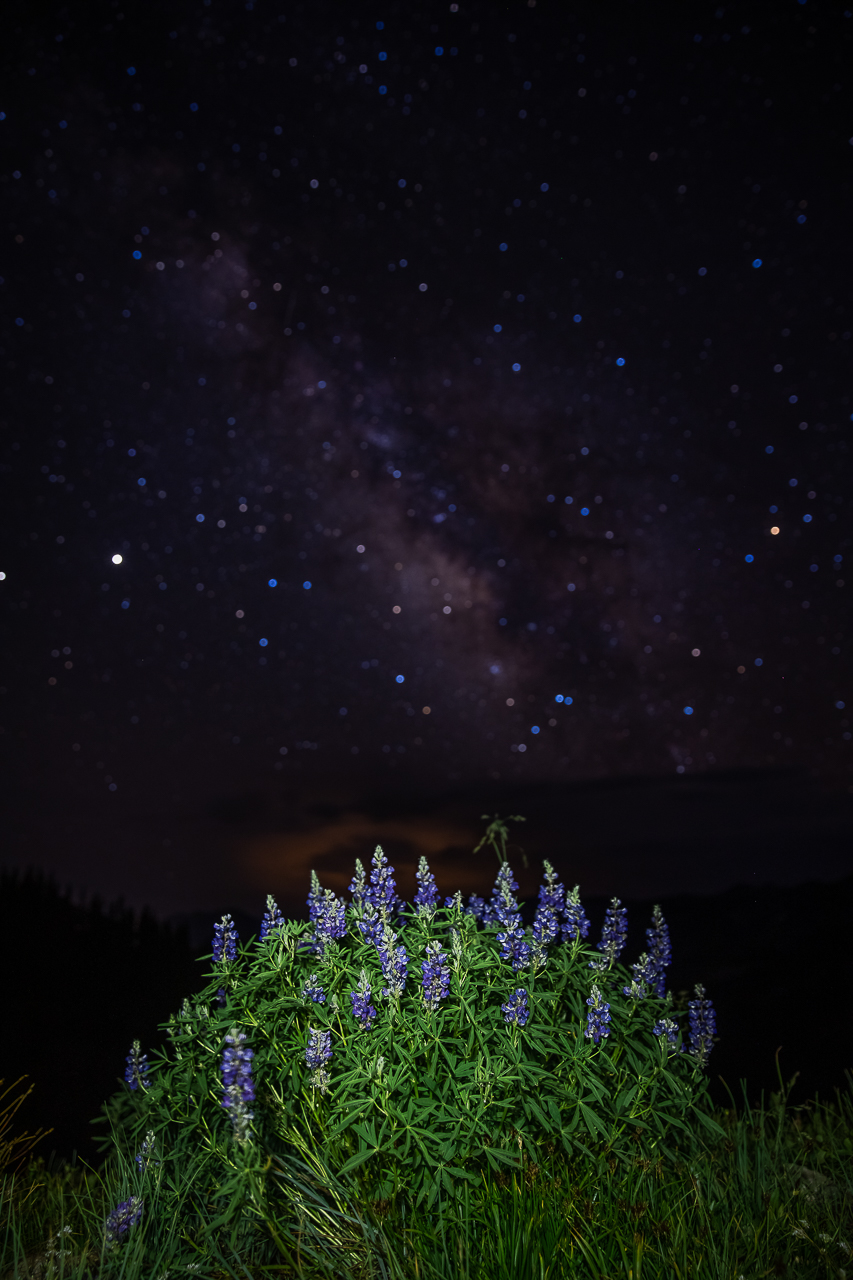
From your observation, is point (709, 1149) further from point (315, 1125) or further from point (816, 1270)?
point (315, 1125)

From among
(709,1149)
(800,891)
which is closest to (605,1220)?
(709,1149)

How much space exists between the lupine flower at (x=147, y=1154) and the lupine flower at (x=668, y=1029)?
3.53 metres

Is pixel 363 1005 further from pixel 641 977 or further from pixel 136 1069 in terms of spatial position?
pixel 641 977

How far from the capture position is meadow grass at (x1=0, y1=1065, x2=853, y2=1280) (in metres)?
3.89

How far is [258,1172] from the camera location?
3701 millimetres

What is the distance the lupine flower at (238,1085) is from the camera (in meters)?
3.32

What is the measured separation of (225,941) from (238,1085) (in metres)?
1.77

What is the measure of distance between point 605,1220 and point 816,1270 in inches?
49.5

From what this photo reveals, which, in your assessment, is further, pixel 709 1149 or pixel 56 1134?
pixel 56 1134

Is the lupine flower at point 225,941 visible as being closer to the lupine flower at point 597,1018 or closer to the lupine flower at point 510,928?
the lupine flower at point 510,928

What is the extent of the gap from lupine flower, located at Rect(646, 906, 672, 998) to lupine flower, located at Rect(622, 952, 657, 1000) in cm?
7

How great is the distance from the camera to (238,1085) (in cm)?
340

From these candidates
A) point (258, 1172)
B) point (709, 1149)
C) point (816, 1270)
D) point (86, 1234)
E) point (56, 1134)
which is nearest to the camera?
point (258, 1172)

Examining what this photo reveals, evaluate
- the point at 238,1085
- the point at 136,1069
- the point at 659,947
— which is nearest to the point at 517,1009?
the point at 659,947
